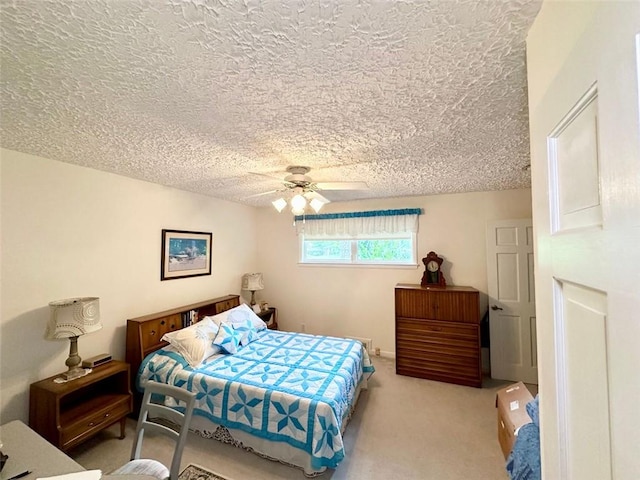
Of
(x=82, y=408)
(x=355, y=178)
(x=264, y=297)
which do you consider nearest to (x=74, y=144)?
(x=82, y=408)

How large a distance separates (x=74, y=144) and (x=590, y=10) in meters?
2.71

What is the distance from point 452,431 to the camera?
2.35 metres

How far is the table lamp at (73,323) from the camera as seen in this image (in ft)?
6.40

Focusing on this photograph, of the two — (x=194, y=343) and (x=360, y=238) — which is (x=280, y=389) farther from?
(x=360, y=238)

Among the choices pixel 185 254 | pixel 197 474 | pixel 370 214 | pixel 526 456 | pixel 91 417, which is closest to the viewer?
pixel 526 456

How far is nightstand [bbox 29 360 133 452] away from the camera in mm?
1860

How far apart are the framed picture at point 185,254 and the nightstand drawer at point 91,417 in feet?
4.16

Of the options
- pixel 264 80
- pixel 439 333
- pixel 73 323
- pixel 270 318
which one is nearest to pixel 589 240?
pixel 264 80

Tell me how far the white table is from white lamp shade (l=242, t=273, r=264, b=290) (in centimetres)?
272

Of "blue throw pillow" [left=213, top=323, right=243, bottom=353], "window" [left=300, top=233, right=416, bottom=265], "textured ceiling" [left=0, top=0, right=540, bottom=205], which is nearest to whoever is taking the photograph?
"textured ceiling" [left=0, top=0, right=540, bottom=205]

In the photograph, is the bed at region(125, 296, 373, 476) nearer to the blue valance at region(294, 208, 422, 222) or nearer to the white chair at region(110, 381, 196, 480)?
the white chair at region(110, 381, 196, 480)

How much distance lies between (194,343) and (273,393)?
107 cm

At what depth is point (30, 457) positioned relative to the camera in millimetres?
1278

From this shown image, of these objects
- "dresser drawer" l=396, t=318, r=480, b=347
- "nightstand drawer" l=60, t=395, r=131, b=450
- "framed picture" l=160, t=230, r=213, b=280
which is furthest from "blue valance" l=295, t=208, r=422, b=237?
"nightstand drawer" l=60, t=395, r=131, b=450
